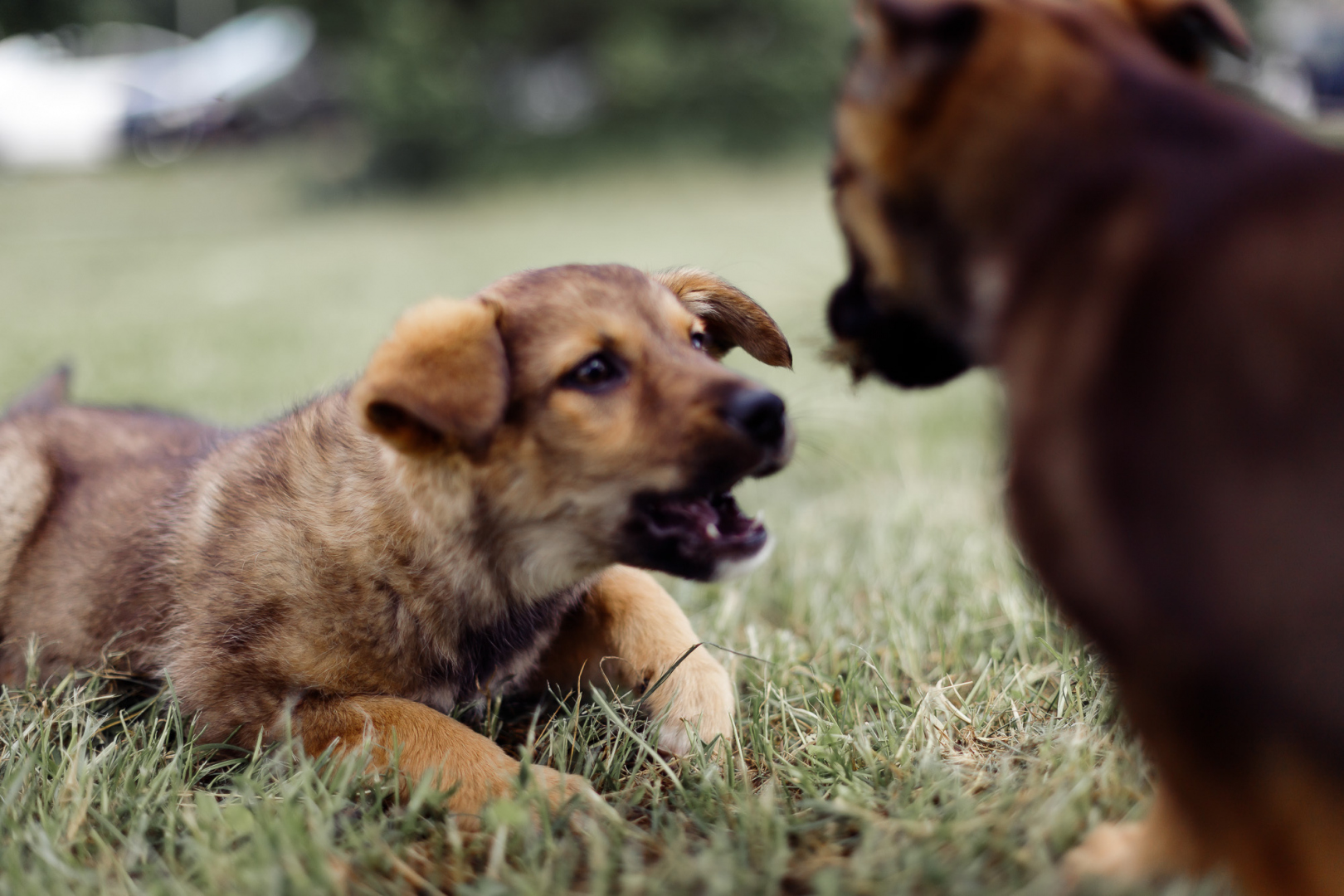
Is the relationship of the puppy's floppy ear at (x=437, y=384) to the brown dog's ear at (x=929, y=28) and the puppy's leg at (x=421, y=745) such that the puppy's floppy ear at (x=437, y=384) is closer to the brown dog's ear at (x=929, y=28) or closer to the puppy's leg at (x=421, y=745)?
the puppy's leg at (x=421, y=745)

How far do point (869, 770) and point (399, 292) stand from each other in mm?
10121

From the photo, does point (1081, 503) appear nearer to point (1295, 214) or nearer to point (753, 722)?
point (1295, 214)

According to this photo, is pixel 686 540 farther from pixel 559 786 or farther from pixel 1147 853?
pixel 1147 853

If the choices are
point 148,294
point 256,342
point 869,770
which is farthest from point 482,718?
point 148,294

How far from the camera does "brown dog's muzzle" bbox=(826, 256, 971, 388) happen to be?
8.57ft

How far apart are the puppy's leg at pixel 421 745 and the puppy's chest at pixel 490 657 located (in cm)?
17

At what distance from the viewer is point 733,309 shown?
338 cm

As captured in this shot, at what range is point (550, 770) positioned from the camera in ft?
8.65

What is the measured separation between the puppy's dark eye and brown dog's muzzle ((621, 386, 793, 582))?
0.30 m

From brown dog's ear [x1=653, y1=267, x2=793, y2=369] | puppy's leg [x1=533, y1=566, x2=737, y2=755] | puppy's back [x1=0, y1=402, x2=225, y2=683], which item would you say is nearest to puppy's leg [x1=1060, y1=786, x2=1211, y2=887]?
puppy's leg [x1=533, y1=566, x2=737, y2=755]

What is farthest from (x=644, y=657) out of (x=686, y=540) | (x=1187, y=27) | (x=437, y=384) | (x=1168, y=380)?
(x=1187, y=27)

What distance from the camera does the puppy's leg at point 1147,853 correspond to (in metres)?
1.93

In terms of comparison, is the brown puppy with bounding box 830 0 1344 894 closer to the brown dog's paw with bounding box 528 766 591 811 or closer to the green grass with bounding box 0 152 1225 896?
the green grass with bounding box 0 152 1225 896

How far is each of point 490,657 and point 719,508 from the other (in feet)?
2.53
